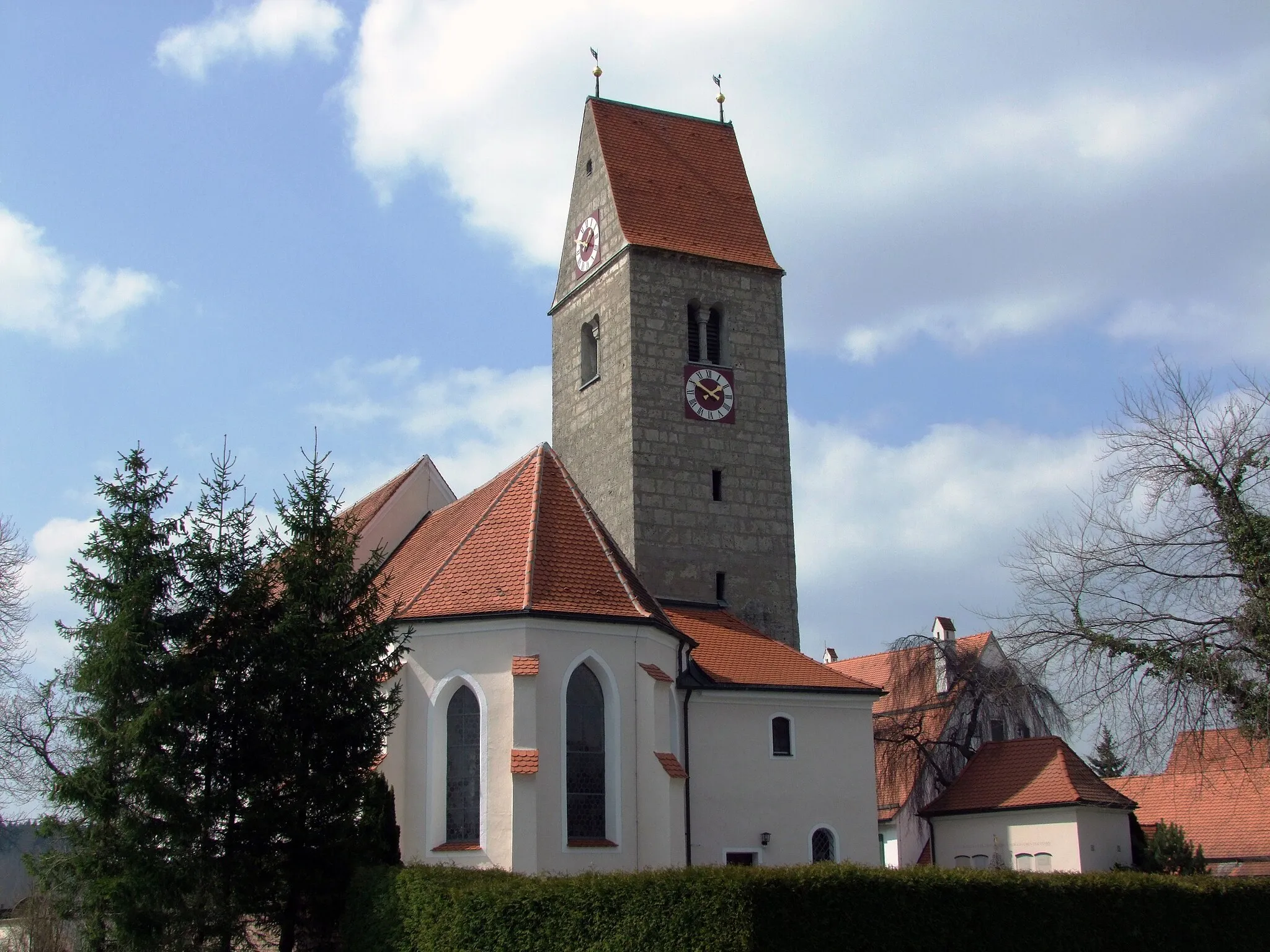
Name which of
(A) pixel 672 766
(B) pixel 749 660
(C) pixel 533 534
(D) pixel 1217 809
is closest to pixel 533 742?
(A) pixel 672 766

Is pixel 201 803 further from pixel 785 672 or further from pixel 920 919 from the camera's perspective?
pixel 785 672

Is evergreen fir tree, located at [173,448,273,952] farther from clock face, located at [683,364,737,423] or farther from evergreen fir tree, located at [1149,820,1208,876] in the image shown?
evergreen fir tree, located at [1149,820,1208,876]

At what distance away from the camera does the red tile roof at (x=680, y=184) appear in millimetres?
34000

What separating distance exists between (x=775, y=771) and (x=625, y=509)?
26.7 ft

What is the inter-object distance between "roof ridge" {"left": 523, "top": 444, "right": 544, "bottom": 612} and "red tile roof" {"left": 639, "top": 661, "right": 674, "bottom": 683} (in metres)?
2.25

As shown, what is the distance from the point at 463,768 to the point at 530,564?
3.45 metres

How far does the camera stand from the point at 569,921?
643 inches

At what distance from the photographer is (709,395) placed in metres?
32.9

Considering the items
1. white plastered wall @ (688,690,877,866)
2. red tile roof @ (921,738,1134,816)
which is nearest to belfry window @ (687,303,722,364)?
white plastered wall @ (688,690,877,866)

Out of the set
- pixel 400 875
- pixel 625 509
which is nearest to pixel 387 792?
pixel 400 875

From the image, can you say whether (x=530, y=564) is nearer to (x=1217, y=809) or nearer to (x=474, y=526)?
(x=474, y=526)

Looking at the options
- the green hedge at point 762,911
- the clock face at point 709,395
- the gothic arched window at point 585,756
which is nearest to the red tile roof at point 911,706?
the clock face at point 709,395

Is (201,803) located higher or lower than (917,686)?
lower

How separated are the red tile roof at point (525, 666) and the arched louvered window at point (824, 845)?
745 cm
